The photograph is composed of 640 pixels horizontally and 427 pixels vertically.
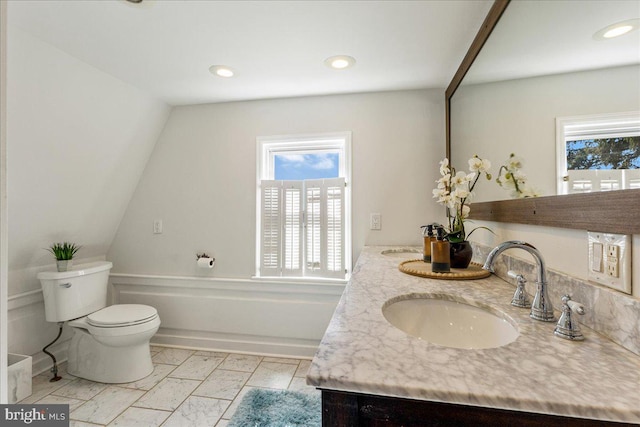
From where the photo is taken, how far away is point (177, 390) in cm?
185

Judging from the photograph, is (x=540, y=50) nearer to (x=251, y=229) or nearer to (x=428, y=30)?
(x=428, y=30)

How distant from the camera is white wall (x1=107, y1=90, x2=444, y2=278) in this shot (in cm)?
220

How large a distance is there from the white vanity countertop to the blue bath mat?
1.19 meters

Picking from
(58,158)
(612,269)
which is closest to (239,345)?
(58,158)

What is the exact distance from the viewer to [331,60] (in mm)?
1744

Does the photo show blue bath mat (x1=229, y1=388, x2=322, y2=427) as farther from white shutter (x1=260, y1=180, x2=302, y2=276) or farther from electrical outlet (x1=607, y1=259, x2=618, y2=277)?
electrical outlet (x1=607, y1=259, x2=618, y2=277)

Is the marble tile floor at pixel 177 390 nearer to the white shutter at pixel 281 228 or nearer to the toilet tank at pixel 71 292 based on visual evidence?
the toilet tank at pixel 71 292

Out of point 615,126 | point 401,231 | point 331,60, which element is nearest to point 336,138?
point 331,60

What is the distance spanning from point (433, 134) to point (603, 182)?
5.34 ft

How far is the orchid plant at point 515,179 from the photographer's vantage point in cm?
101

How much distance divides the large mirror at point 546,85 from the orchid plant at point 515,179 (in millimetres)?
22

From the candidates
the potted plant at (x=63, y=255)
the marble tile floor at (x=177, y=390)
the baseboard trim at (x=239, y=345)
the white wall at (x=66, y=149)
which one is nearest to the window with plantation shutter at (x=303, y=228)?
the baseboard trim at (x=239, y=345)

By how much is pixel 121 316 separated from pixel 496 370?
233cm

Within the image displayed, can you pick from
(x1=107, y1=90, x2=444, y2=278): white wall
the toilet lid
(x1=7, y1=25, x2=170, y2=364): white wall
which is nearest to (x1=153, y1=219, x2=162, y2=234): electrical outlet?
(x1=107, y1=90, x2=444, y2=278): white wall
